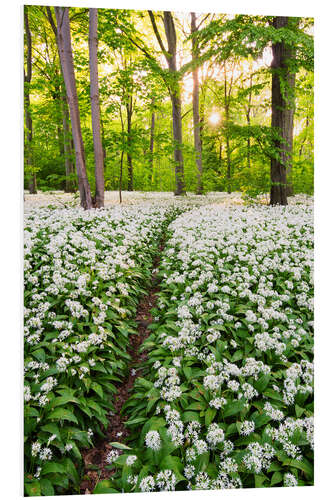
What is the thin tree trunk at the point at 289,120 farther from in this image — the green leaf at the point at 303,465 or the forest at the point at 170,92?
the green leaf at the point at 303,465

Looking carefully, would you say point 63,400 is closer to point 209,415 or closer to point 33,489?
point 33,489

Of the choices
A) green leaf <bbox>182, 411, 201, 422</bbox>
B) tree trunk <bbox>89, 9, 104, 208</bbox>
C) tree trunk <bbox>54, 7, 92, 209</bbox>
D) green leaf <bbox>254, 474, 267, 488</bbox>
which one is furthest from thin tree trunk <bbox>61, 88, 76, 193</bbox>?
green leaf <bbox>254, 474, 267, 488</bbox>

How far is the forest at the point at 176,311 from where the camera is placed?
6.39 ft

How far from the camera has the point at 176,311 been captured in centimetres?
Result: 358

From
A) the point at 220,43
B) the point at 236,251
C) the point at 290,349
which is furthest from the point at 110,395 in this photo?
the point at 220,43

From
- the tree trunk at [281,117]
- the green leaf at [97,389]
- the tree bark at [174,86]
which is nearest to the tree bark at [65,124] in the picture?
the tree bark at [174,86]

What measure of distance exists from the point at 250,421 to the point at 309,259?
10.0ft

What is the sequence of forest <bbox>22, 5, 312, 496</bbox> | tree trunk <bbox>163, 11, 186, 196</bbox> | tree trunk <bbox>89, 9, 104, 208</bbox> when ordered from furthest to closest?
tree trunk <bbox>163, 11, 186, 196</bbox>
tree trunk <bbox>89, 9, 104, 208</bbox>
forest <bbox>22, 5, 312, 496</bbox>

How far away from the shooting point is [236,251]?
4949 mm

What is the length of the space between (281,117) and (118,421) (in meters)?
7.12

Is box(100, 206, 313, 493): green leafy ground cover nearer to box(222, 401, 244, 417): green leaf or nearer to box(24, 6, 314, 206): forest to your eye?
box(222, 401, 244, 417): green leaf

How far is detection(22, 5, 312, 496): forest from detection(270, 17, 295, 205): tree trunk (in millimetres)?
36

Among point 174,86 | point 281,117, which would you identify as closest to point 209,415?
point 281,117

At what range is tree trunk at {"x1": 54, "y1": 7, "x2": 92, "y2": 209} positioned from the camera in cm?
625
